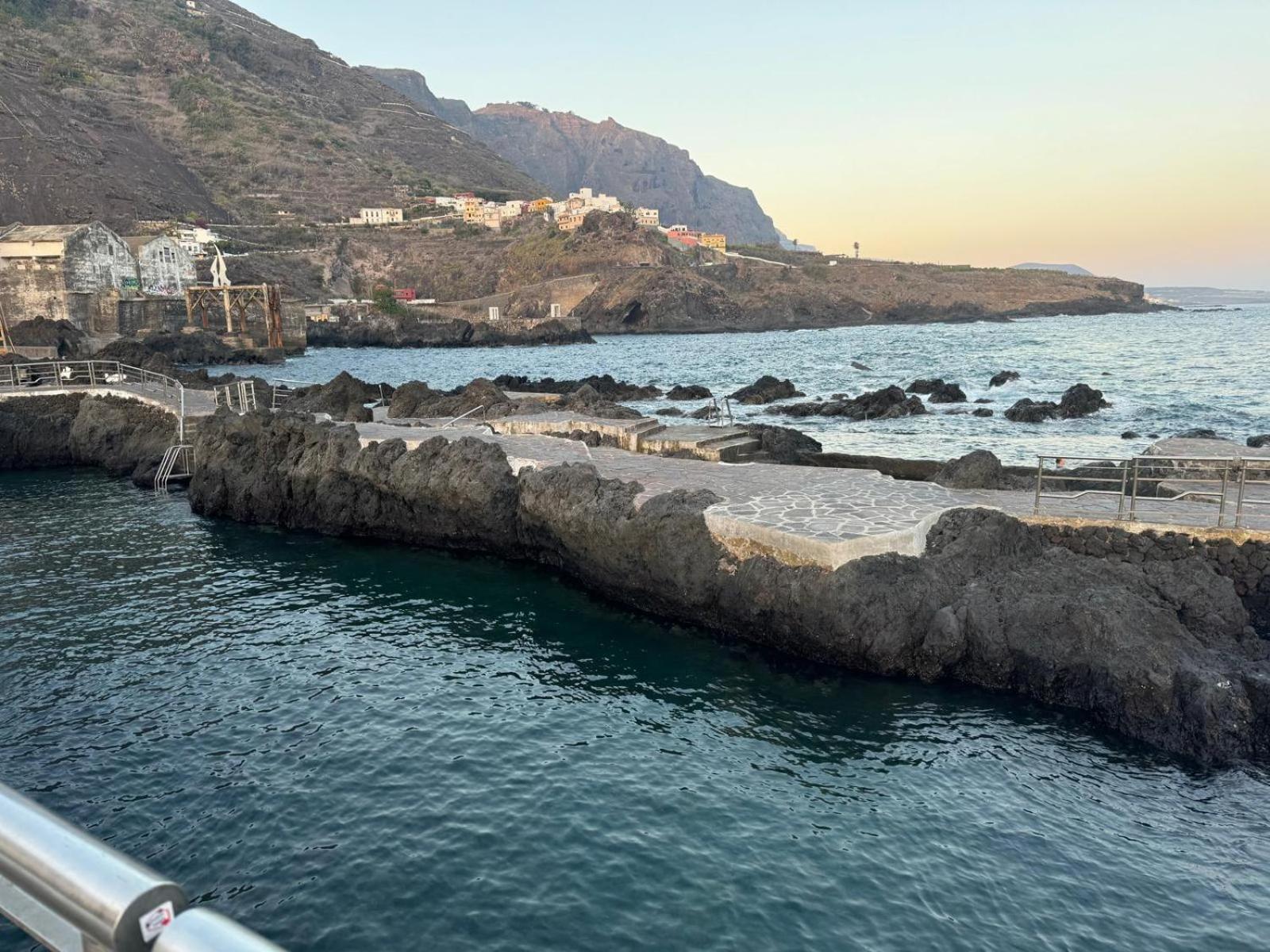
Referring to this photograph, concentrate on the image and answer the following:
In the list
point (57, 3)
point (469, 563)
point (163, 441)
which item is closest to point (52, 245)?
point (163, 441)

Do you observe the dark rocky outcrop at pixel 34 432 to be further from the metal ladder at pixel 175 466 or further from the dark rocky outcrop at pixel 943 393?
the dark rocky outcrop at pixel 943 393

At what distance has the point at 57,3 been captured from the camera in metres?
165

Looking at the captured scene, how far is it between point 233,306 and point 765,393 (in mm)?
55484

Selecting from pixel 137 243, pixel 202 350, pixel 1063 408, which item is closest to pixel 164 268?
pixel 137 243

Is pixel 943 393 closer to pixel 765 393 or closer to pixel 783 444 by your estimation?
pixel 765 393

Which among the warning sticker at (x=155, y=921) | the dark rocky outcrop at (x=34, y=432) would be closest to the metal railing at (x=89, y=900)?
the warning sticker at (x=155, y=921)

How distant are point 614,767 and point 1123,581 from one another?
24.9 feet

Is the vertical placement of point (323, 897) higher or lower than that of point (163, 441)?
lower

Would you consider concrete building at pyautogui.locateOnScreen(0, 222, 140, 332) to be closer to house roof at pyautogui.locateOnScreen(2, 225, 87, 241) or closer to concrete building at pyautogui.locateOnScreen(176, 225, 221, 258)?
house roof at pyautogui.locateOnScreen(2, 225, 87, 241)

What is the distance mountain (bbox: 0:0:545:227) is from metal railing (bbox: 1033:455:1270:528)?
113196 mm

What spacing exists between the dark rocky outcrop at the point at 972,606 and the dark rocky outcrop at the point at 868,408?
959 inches

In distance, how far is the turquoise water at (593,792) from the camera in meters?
7.40

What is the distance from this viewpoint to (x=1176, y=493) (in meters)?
15.1

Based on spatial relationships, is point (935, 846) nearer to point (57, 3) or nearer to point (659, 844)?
point (659, 844)
